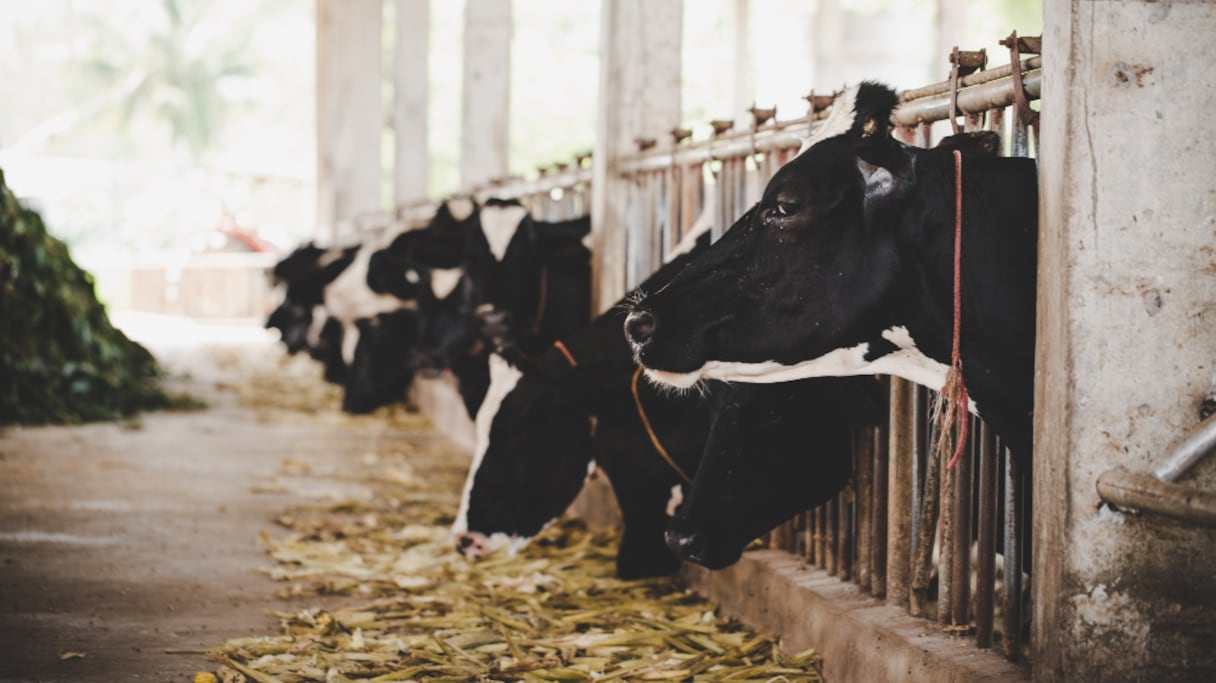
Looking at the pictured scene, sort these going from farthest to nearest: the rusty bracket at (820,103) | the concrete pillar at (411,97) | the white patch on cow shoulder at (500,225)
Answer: the concrete pillar at (411,97) < the white patch on cow shoulder at (500,225) < the rusty bracket at (820,103)

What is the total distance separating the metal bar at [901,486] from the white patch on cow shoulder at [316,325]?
30.0 ft

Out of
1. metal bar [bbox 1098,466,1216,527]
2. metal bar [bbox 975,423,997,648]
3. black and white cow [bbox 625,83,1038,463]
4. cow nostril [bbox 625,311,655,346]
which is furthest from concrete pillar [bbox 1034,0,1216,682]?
cow nostril [bbox 625,311,655,346]

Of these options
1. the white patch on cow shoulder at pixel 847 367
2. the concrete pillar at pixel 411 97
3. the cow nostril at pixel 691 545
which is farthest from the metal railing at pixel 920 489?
the concrete pillar at pixel 411 97

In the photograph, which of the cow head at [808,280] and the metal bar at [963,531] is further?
the metal bar at [963,531]

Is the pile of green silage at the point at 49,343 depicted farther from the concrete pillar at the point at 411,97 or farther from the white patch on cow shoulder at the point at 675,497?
the white patch on cow shoulder at the point at 675,497

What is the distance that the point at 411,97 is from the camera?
43.7ft

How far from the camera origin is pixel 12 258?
9.83 m

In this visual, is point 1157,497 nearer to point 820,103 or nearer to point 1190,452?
point 1190,452

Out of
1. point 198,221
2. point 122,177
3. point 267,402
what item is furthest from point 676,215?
point 122,177

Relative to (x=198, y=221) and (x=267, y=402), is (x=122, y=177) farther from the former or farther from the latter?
(x=267, y=402)

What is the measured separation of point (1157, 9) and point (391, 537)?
4.53 meters

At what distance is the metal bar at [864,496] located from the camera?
4.15 meters

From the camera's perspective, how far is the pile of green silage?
9781 mm

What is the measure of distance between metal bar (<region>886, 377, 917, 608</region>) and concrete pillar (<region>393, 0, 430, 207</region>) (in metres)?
9.57
